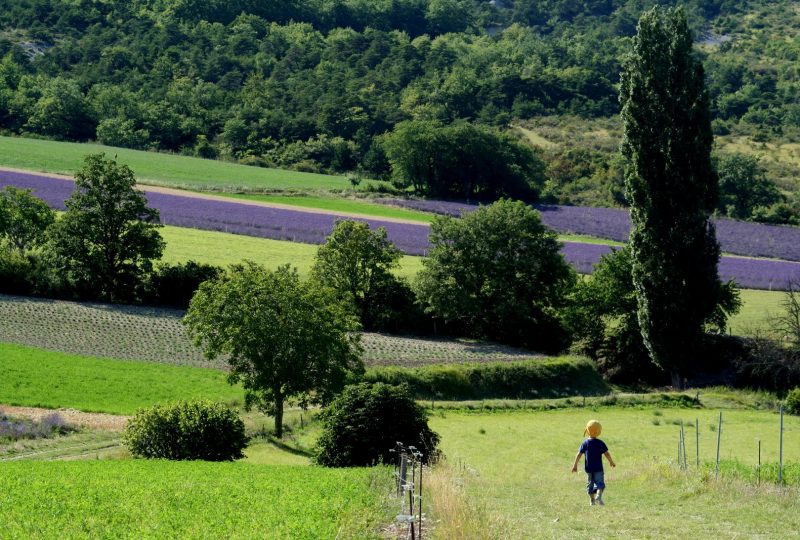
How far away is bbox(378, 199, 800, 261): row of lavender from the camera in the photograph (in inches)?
3999

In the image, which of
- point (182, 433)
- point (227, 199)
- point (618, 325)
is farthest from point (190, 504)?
point (227, 199)

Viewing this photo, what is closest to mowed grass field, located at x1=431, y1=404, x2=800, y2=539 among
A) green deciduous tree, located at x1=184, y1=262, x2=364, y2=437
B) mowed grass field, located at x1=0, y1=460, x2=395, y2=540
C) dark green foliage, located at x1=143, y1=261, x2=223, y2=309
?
mowed grass field, located at x1=0, y1=460, x2=395, y2=540

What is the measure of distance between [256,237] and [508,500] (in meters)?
73.9

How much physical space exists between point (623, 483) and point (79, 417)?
91.2 ft

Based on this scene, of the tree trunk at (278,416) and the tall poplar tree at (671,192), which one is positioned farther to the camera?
the tall poplar tree at (671,192)

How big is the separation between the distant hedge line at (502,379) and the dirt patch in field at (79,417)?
505 inches

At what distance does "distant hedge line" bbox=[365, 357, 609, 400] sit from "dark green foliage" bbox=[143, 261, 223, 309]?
21.1 m

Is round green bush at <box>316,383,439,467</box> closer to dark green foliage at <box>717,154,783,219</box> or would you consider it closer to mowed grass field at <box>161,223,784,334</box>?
mowed grass field at <box>161,223,784,334</box>

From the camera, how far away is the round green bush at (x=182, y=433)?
126ft

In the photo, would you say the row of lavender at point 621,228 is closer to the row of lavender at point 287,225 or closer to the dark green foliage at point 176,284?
the row of lavender at point 287,225

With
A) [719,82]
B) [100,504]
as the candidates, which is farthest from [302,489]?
[719,82]

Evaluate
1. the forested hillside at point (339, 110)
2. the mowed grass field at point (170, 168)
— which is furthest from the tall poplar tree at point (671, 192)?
the mowed grass field at point (170, 168)

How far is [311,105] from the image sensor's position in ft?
571

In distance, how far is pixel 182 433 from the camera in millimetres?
38375
